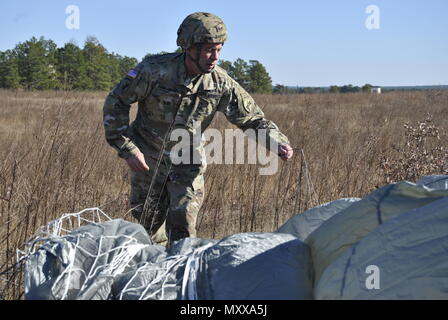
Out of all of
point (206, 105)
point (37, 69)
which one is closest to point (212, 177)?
point (206, 105)

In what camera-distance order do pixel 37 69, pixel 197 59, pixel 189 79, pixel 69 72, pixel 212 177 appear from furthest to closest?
pixel 37 69, pixel 69 72, pixel 212 177, pixel 189 79, pixel 197 59

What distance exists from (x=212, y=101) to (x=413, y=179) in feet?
5.94

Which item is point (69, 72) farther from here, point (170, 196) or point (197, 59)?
point (197, 59)

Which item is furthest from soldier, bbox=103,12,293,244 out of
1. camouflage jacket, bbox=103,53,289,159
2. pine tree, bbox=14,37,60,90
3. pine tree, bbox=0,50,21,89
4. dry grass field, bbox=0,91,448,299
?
pine tree, bbox=0,50,21,89

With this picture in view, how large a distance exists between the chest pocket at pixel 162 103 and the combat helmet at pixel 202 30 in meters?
0.28

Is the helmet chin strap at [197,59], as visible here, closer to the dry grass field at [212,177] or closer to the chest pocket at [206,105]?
the chest pocket at [206,105]

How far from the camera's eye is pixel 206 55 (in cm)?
280

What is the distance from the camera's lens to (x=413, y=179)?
392 centimetres

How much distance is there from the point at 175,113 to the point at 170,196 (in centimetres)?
51

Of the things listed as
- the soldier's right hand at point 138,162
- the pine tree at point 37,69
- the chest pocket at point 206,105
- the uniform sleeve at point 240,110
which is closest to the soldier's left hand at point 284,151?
the uniform sleeve at point 240,110

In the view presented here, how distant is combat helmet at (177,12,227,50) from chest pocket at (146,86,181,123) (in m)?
0.28

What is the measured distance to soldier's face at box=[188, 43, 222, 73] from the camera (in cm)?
278

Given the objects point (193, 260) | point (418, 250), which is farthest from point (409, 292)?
point (193, 260)

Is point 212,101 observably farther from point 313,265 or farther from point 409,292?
point 409,292
